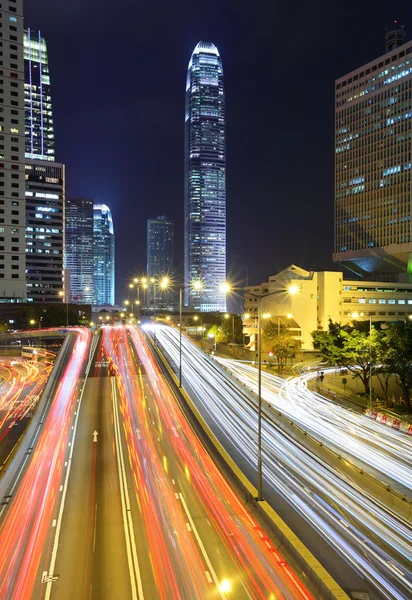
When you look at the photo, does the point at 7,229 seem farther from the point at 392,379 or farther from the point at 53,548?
the point at 53,548

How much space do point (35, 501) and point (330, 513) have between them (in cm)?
1201

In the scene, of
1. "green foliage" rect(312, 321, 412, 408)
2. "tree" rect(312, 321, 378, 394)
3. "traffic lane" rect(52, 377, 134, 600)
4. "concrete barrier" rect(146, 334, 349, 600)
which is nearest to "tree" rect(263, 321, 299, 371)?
"tree" rect(312, 321, 378, 394)

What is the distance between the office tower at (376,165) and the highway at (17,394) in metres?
97.8

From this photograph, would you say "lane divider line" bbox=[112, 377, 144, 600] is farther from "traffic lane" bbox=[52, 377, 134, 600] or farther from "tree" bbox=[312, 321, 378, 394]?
"tree" bbox=[312, 321, 378, 394]

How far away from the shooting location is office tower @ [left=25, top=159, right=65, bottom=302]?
6117 inches

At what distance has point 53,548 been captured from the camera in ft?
52.1

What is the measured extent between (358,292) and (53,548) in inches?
3637

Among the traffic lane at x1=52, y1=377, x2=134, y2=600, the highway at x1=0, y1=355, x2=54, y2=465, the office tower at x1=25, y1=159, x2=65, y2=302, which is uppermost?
the office tower at x1=25, y1=159, x2=65, y2=302

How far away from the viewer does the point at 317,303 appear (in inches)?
3649

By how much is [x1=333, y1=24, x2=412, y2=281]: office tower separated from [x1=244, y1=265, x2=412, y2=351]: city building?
Result: 2999 centimetres

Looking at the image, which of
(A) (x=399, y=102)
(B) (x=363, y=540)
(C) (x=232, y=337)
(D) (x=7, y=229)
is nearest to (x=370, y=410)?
(B) (x=363, y=540)

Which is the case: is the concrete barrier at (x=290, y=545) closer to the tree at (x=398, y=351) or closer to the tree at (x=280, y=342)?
the tree at (x=398, y=351)

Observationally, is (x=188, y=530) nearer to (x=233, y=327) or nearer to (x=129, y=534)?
(x=129, y=534)

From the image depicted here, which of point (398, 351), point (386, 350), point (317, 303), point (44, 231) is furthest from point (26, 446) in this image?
point (44, 231)
